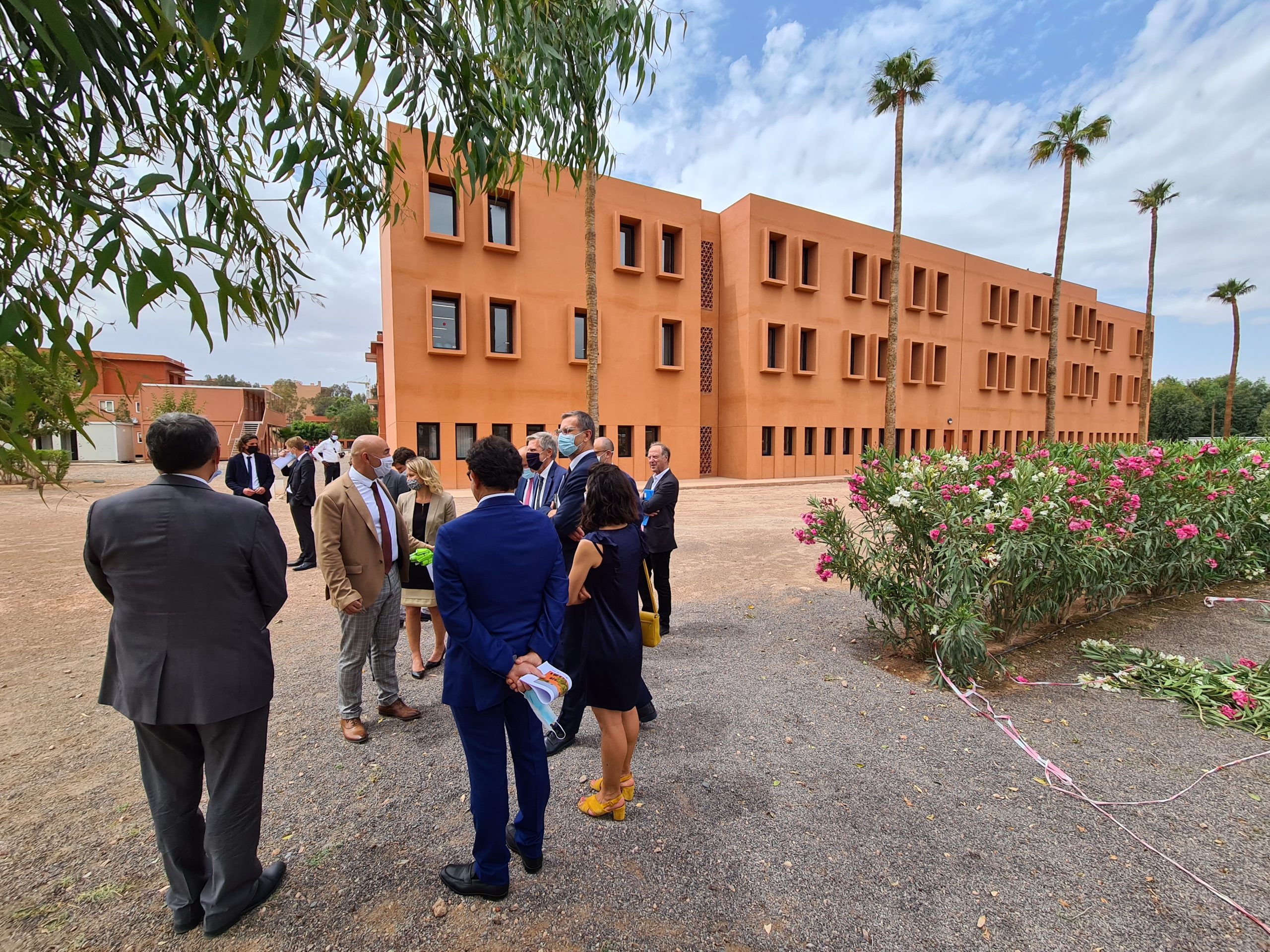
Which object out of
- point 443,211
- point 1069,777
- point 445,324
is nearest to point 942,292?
point 443,211

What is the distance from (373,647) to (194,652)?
179 centimetres

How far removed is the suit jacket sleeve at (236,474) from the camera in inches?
325

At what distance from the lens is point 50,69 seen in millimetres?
1616

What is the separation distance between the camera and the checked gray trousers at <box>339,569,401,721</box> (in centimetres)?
353

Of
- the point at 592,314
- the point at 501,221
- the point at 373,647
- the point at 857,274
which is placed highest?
the point at 857,274

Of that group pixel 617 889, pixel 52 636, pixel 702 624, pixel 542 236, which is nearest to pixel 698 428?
pixel 542 236

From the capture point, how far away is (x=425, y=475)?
450 centimetres

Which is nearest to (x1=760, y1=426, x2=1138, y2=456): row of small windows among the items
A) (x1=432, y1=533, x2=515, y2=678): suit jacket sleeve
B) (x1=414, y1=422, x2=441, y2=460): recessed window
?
(x1=414, y1=422, x2=441, y2=460): recessed window

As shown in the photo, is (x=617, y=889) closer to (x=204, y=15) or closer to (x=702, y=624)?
(x=204, y=15)

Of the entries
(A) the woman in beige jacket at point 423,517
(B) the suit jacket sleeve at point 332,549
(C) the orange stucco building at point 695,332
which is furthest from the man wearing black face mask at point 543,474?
(C) the orange stucco building at point 695,332

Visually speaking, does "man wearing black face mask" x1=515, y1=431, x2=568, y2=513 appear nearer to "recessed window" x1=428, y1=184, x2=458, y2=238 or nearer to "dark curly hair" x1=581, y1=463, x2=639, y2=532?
"dark curly hair" x1=581, y1=463, x2=639, y2=532

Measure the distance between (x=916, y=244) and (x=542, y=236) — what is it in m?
21.0

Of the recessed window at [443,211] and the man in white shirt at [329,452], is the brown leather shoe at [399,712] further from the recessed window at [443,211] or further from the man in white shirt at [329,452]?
the recessed window at [443,211]

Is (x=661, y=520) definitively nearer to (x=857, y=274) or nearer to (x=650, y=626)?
(x=650, y=626)
